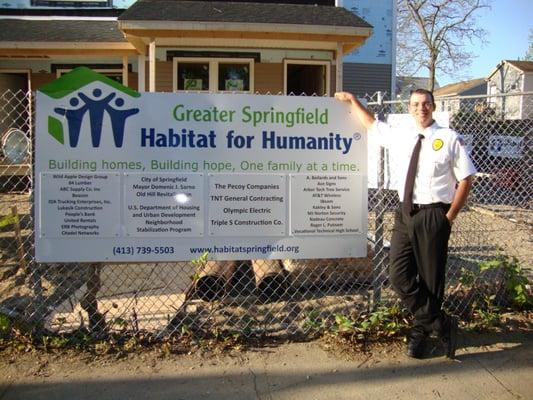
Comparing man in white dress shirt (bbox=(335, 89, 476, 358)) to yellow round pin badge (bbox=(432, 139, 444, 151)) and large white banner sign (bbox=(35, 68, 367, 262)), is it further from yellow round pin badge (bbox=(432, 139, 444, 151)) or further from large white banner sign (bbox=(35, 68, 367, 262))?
large white banner sign (bbox=(35, 68, 367, 262))

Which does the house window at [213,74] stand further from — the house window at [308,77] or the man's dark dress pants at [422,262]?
the man's dark dress pants at [422,262]

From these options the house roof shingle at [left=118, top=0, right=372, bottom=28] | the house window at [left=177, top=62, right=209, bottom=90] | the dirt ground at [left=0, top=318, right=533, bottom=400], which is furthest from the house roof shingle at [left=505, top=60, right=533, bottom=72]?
the dirt ground at [left=0, top=318, right=533, bottom=400]

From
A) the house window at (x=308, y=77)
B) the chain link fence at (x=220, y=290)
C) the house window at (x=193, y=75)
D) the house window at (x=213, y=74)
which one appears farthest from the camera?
the house window at (x=308, y=77)

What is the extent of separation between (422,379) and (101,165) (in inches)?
107

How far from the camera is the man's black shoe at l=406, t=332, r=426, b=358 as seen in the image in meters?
3.91

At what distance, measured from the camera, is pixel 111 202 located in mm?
3939

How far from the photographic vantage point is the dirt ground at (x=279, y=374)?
343cm

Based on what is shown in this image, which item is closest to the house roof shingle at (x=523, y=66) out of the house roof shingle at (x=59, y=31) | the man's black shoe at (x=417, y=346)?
the house roof shingle at (x=59, y=31)

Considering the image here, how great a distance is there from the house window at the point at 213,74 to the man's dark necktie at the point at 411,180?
880 centimetres

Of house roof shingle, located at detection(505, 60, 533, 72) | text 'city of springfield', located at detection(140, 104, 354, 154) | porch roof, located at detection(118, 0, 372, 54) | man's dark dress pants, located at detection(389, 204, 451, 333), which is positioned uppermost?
house roof shingle, located at detection(505, 60, 533, 72)

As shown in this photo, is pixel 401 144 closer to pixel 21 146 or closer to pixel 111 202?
pixel 111 202

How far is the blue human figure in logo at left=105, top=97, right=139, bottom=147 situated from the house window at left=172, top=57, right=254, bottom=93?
8183 millimetres

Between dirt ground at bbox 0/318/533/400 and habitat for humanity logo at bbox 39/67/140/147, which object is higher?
habitat for humanity logo at bbox 39/67/140/147

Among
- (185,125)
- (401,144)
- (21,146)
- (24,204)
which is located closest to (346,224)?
(401,144)
